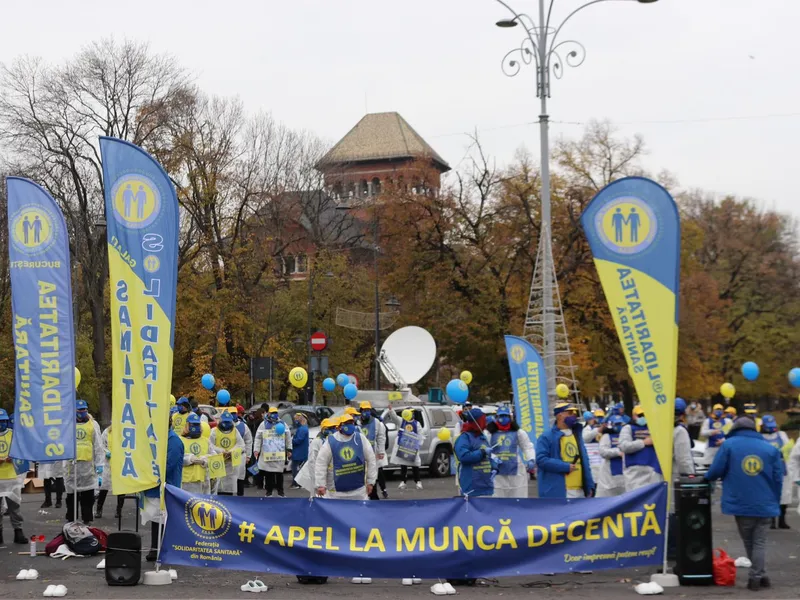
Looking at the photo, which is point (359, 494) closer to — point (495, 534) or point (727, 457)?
point (495, 534)

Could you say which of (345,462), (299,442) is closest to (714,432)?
(299,442)

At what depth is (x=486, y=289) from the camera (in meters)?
38.8

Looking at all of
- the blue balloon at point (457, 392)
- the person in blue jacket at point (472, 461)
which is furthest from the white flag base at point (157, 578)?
the blue balloon at point (457, 392)

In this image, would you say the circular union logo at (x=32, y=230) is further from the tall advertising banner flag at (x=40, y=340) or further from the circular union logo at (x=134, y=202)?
the circular union logo at (x=134, y=202)

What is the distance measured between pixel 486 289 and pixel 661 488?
28186mm

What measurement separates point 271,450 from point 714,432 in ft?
27.1

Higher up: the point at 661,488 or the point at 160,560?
the point at 661,488

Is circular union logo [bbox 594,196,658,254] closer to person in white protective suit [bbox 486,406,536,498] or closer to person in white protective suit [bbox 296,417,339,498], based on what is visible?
person in white protective suit [bbox 486,406,536,498]

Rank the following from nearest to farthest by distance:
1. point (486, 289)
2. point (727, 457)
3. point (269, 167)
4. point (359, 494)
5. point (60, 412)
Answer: point (727, 457), point (359, 494), point (60, 412), point (486, 289), point (269, 167)

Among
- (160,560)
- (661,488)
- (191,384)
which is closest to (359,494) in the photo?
(160,560)

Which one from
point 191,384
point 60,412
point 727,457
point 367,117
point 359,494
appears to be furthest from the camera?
point 367,117

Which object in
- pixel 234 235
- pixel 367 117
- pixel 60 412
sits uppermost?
pixel 367 117

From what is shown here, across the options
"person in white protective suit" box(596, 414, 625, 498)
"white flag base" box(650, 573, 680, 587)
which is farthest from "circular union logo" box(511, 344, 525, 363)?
"white flag base" box(650, 573, 680, 587)

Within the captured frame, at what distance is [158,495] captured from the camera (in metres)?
11.8
